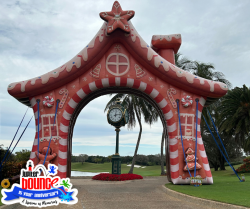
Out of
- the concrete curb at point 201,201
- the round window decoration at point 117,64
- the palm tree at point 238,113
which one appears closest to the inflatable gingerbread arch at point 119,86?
the round window decoration at point 117,64

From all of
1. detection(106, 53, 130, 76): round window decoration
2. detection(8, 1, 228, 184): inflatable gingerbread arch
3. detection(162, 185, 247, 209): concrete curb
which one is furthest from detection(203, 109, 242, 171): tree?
detection(162, 185, 247, 209): concrete curb

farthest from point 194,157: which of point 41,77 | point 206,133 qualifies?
point 206,133

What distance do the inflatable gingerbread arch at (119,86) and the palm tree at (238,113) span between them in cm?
A: 871

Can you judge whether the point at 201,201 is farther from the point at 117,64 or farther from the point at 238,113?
the point at 238,113

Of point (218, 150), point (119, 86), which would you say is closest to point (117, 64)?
point (119, 86)

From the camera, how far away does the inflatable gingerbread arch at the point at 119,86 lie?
32.9ft

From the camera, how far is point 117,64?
10703 mm

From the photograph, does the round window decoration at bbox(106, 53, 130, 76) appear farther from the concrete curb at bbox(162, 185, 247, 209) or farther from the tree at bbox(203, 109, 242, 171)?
the tree at bbox(203, 109, 242, 171)

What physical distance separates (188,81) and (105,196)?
5.63 meters

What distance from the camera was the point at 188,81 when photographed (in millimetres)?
10242

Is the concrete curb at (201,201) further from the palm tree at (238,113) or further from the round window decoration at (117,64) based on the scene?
the palm tree at (238,113)

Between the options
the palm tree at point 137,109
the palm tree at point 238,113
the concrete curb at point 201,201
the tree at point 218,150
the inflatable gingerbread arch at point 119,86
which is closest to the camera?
the concrete curb at point 201,201

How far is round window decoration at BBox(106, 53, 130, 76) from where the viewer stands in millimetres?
10633

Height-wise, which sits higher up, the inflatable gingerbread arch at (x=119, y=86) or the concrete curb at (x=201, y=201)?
the inflatable gingerbread arch at (x=119, y=86)
